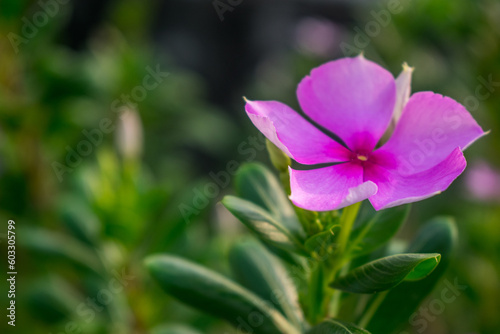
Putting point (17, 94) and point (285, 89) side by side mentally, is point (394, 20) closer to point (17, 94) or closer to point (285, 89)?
point (285, 89)

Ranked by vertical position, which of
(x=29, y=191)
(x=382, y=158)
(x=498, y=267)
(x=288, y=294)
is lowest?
(x=498, y=267)

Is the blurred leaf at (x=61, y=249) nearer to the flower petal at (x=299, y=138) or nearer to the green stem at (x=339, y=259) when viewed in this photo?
the green stem at (x=339, y=259)

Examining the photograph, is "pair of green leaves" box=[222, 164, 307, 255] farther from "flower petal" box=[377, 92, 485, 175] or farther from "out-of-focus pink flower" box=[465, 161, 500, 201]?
"out-of-focus pink flower" box=[465, 161, 500, 201]

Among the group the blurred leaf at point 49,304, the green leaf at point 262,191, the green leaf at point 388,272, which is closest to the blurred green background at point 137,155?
the blurred leaf at point 49,304

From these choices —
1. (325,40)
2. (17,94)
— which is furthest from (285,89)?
(17,94)

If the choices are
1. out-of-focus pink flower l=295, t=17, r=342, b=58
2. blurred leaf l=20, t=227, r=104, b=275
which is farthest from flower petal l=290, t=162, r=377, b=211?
out-of-focus pink flower l=295, t=17, r=342, b=58

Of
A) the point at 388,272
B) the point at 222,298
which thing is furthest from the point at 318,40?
the point at 388,272
